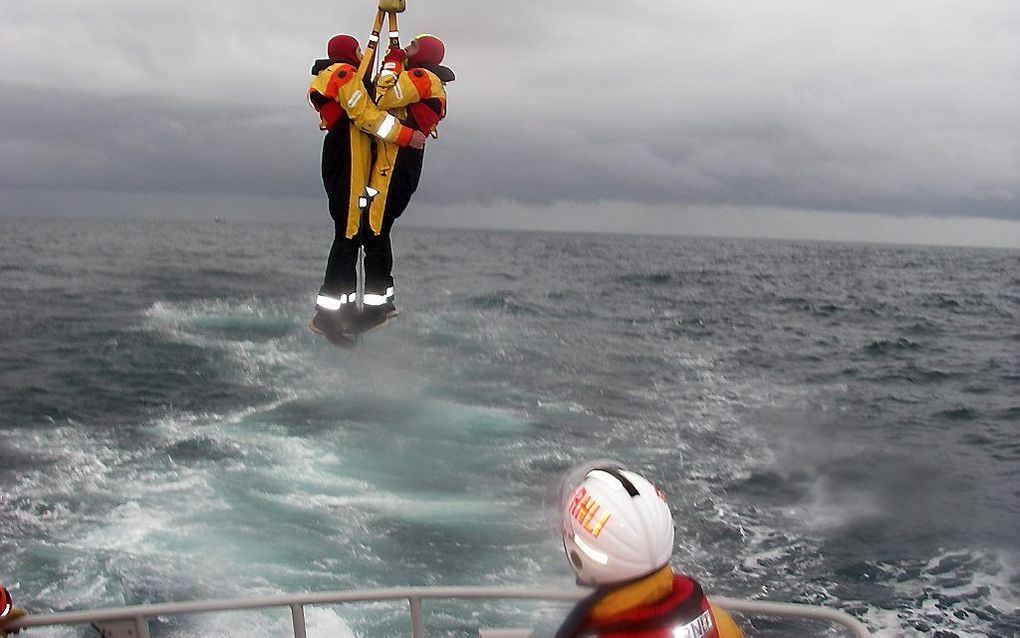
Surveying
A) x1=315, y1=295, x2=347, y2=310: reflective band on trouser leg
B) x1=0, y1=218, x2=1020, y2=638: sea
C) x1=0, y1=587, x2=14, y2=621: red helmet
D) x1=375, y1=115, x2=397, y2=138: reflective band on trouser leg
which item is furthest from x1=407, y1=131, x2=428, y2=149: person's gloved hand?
x1=0, y1=587, x2=14, y2=621: red helmet

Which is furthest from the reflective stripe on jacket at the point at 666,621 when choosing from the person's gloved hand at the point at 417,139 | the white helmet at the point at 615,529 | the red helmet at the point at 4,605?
the red helmet at the point at 4,605

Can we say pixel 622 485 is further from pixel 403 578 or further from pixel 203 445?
pixel 203 445

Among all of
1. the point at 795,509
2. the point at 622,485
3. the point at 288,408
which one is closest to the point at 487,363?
the point at 288,408

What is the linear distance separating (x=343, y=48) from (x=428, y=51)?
48 cm

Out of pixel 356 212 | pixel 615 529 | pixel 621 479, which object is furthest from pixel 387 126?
pixel 615 529

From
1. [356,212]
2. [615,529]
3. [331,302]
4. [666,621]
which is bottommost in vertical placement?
[666,621]

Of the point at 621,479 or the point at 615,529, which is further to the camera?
the point at 621,479

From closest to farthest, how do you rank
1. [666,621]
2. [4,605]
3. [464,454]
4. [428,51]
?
[666,621]
[428,51]
[4,605]
[464,454]

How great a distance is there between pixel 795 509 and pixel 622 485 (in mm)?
15732

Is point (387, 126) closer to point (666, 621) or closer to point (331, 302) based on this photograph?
point (331, 302)

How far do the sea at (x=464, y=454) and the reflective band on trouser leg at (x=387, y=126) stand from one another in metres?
2.14

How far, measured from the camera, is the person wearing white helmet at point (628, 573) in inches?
111

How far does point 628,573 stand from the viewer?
2.85 meters

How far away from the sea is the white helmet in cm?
32
